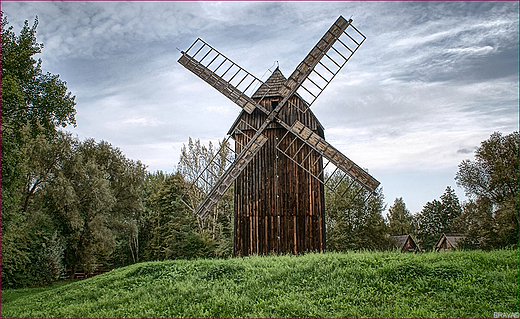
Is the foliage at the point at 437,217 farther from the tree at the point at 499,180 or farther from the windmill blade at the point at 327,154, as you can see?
the windmill blade at the point at 327,154

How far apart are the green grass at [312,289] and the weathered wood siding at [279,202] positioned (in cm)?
269

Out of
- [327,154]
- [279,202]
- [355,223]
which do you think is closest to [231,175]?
[279,202]

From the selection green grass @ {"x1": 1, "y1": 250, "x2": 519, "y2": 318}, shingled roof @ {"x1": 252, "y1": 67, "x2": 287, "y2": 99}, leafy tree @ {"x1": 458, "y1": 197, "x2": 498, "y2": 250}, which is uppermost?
shingled roof @ {"x1": 252, "y1": 67, "x2": 287, "y2": 99}

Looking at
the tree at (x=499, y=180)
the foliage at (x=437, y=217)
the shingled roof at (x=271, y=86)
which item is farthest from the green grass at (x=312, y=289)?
the foliage at (x=437, y=217)

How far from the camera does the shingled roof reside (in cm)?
1819

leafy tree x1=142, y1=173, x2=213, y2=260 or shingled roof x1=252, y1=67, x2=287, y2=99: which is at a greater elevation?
shingled roof x1=252, y1=67, x2=287, y2=99

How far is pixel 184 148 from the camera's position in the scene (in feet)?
118

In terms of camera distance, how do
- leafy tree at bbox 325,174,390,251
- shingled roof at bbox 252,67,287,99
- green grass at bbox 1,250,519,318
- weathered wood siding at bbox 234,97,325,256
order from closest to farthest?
1. green grass at bbox 1,250,519,318
2. weathered wood siding at bbox 234,97,325,256
3. shingled roof at bbox 252,67,287,99
4. leafy tree at bbox 325,174,390,251

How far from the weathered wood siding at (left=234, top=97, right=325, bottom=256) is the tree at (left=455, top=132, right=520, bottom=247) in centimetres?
1387

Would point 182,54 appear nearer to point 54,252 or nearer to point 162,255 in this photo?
point 54,252

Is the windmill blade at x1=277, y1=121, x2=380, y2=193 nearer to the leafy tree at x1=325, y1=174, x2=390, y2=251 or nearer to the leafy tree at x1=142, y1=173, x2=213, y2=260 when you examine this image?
the leafy tree at x1=142, y1=173, x2=213, y2=260

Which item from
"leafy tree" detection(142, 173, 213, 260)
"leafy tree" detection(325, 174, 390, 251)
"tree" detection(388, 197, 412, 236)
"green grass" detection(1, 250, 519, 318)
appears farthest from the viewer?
"tree" detection(388, 197, 412, 236)

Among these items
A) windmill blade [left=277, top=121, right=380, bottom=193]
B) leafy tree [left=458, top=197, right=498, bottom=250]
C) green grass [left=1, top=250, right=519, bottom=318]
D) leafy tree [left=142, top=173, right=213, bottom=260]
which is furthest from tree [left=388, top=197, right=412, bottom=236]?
green grass [left=1, top=250, right=519, bottom=318]

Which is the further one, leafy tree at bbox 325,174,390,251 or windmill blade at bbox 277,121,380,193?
leafy tree at bbox 325,174,390,251
